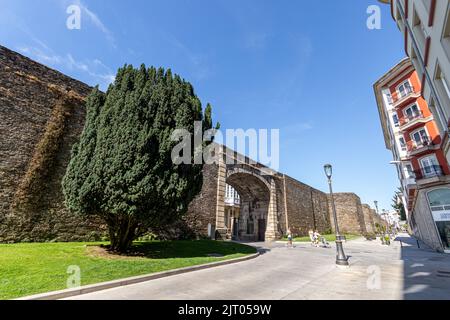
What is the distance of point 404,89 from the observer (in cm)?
1983

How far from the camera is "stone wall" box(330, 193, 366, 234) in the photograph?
136 feet

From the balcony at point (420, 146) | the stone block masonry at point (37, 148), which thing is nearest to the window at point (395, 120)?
the balcony at point (420, 146)

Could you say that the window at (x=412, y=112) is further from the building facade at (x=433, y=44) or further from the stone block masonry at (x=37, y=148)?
the stone block masonry at (x=37, y=148)

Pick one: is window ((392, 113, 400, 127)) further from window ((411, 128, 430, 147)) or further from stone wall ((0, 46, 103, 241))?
stone wall ((0, 46, 103, 241))

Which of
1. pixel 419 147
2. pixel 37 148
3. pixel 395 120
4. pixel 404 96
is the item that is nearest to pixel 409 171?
pixel 419 147

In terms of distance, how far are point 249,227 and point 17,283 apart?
22.9 meters

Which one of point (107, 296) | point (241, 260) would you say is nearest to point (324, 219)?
point (241, 260)

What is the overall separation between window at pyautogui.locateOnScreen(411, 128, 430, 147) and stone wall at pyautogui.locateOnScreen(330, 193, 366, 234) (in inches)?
1069

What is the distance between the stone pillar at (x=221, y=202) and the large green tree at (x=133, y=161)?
8.89m

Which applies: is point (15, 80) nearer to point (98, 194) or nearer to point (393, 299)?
point (98, 194)

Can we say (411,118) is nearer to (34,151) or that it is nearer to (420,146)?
(420,146)

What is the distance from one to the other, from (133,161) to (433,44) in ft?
38.2

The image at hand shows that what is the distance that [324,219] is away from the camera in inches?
1449

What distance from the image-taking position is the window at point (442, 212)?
1545 cm
